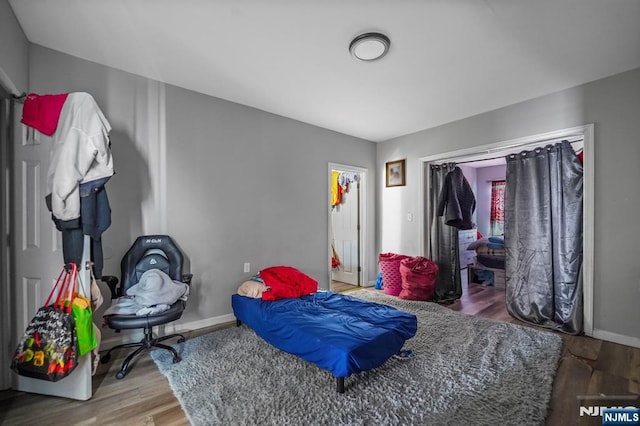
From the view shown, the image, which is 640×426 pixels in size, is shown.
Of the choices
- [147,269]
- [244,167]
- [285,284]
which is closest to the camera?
[147,269]

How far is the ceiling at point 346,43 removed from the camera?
1.86 m

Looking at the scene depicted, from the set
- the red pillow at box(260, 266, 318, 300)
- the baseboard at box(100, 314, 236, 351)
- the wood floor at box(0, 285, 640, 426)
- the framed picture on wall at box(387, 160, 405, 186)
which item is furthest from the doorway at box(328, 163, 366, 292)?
the wood floor at box(0, 285, 640, 426)

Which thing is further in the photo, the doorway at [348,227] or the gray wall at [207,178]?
the doorway at [348,227]

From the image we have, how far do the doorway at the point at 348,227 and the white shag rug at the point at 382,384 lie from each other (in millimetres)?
2228

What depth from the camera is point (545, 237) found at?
10.2 feet

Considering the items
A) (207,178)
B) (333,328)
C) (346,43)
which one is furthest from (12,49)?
(333,328)

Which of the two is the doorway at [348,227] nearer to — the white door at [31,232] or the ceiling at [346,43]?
the ceiling at [346,43]

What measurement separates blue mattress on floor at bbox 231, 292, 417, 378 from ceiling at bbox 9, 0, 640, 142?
2183 mm

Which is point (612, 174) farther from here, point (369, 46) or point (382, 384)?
point (382, 384)

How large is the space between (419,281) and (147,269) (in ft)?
10.9

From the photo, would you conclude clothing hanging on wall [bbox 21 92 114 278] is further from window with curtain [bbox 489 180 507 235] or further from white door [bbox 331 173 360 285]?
window with curtain [bbox 489 180 507 235]

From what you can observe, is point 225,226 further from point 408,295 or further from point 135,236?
point 408,295

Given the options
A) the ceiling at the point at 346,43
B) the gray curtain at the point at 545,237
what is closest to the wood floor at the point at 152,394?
the gray curtain at the point at 545,237

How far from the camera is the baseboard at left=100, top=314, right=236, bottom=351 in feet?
8.29
